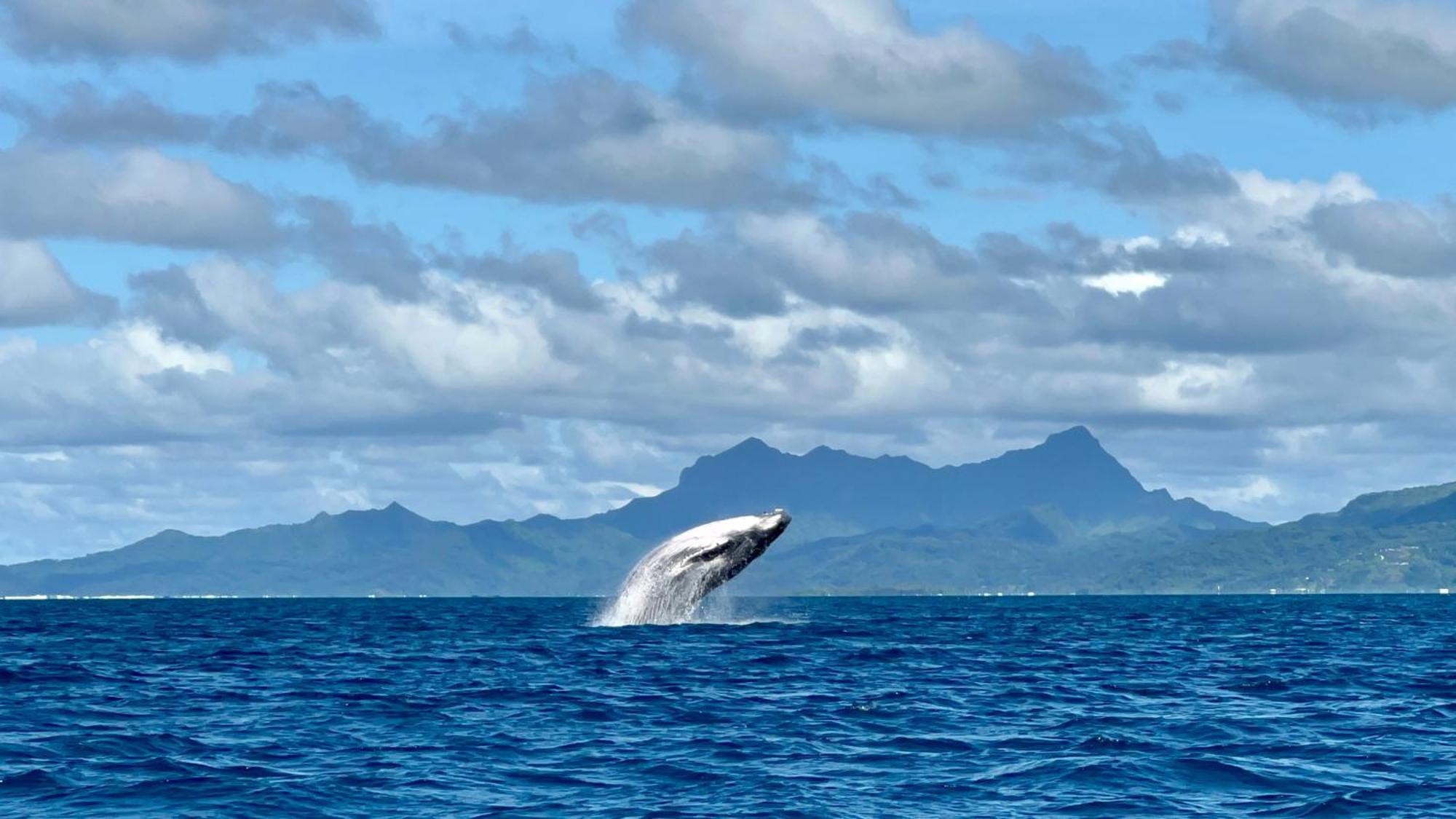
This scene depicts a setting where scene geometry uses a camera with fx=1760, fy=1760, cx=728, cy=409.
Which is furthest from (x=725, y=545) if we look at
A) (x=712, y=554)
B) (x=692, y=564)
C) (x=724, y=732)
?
(x=724, y=732)

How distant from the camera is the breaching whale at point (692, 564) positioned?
57.5 meters

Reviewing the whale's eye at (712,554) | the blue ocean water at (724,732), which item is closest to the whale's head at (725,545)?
the whale's eye at (712,554)

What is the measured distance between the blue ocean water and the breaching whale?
178 centimetres

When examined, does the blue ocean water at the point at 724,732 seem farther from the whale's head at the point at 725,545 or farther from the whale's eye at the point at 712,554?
the whale's eye at the point at 712,554

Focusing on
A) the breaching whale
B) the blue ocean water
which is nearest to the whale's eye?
the breaching whale

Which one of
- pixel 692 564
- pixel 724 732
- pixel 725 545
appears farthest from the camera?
pixel 692 564

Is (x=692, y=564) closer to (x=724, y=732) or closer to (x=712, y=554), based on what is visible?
(x=712, y=554)

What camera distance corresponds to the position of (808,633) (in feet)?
238

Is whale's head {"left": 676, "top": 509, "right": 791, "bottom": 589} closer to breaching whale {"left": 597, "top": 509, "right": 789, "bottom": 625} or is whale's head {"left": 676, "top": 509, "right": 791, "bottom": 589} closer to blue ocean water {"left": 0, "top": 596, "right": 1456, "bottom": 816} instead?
breaching whale {"left": 597, "top": 509, "right": 789, "bottom": 625}

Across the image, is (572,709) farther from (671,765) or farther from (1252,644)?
(1252,644)

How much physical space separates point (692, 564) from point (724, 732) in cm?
2480

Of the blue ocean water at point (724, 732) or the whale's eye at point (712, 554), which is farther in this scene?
the whale's eye at point (712, 554)

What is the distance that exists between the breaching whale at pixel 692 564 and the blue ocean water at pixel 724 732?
70.2 inches

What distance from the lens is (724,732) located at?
34375 millimetres
